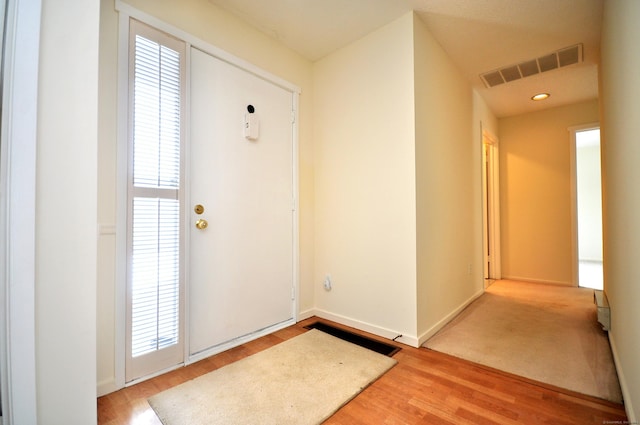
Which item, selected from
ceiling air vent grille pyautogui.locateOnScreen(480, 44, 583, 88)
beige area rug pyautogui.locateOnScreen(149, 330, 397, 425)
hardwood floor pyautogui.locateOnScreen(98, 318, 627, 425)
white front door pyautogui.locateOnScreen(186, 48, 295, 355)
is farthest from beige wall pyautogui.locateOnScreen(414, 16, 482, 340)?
white front door pyautogui.locateOnScreen(186, 48, 295, 355)

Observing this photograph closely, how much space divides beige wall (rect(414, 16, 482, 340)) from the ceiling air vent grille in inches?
10.8

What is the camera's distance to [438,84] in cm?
249

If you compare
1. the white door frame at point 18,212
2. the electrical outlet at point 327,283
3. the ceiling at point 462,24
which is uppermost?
the ceiling at point 462,24

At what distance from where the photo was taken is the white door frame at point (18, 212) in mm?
911

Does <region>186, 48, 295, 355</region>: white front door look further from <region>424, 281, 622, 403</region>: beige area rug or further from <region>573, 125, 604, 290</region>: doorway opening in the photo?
<region>573, 125, 604, 290</region>: doorway opening

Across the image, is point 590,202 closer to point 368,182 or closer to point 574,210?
point 574,210

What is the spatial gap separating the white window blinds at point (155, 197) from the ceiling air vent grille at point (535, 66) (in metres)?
3.15

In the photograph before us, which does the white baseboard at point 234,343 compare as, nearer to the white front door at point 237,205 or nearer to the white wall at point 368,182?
the white front door at point 237,205

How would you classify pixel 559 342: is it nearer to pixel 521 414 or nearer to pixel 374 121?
pixel 521 414

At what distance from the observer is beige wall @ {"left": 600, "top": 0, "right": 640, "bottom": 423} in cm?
115

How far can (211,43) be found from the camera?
197 centimetres

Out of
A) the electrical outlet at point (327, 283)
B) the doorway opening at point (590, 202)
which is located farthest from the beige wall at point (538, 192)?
the electrical outlet at point (327, 283)

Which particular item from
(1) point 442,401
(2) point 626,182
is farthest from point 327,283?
(2) point 626,182

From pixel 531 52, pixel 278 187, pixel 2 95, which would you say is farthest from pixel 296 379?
pixel 531 52
